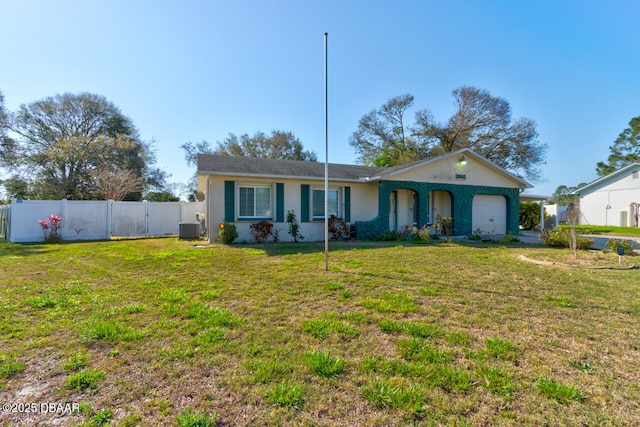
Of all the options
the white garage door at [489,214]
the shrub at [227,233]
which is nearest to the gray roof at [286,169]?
the white garage door at [489,214]

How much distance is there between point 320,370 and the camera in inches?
94.8

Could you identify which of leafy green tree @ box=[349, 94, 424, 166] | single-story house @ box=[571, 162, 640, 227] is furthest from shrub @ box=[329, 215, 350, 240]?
single-story house @ box=[571, 162, 640, 227]

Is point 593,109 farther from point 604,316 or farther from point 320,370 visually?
point 320,370

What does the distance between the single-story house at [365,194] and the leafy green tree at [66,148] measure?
16888mm

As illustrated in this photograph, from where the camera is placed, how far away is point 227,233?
33.6 ft

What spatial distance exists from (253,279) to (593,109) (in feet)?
91.0

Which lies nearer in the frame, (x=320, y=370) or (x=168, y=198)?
(x=320, y=370)

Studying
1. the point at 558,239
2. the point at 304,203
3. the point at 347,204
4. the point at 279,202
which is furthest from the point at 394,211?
the point at 558,239

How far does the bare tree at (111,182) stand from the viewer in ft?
65.8

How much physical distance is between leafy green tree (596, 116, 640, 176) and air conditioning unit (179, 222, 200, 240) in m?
50.7

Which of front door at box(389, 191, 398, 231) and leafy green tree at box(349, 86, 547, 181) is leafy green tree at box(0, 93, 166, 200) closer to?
front door at box(389, 191, 398, 231)

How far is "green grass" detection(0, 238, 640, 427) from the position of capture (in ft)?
6.50

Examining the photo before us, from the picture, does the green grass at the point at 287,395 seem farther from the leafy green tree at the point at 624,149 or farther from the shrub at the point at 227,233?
the leafy green tree at the point at 624,149

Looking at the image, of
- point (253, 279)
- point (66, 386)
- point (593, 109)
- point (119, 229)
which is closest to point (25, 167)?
point (119, 229)
